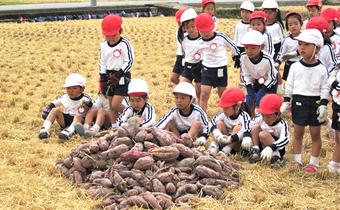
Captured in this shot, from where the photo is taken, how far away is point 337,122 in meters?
5.27

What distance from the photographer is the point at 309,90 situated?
5504 millimetres

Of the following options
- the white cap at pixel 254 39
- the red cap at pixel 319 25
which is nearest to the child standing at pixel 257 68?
the white cap at pixel 254 39

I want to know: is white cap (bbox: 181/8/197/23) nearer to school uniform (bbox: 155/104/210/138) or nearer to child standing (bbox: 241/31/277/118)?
child standing (bbox: 241/31/277/118)

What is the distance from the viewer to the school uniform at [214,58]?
7215 millimetres

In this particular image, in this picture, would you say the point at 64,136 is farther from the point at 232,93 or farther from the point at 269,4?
the point at 269,4

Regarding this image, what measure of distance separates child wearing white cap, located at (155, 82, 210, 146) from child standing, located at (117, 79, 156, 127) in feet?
0.62

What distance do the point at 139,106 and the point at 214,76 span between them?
1493mm

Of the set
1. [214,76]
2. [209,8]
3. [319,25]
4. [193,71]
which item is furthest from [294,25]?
[193,71]

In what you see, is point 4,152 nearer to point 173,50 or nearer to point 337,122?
point 337,122

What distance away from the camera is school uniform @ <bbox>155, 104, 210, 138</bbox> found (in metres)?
6.22

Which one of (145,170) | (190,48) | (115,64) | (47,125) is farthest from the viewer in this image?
(190,48)

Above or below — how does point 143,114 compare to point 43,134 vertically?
above

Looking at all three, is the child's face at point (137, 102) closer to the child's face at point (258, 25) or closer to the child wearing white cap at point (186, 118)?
the child wearing white cap at point (186, 118)

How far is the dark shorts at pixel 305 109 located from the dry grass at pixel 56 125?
65cm
